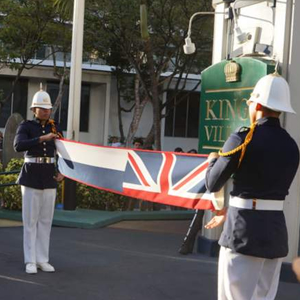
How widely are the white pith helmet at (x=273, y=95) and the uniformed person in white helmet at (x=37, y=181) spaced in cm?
359

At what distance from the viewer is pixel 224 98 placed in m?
8.27

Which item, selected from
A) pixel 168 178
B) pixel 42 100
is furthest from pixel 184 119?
pixel 168 178

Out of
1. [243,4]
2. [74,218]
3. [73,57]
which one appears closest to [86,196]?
[74,218]

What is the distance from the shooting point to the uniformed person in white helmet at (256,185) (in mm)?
3979

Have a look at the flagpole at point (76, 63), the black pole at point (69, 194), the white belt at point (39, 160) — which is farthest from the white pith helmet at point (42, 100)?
the flagpole at point (76, 63)

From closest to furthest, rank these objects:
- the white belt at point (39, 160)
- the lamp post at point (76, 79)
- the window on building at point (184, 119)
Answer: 1. the white belt at point (39, 160)
2. the lamp post at point (76, 79)
3. the window on building at point (184, 119)

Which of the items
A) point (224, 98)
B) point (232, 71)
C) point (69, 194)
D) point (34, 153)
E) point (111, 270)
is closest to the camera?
point (34, 153)

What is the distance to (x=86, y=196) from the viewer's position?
12.8 meters

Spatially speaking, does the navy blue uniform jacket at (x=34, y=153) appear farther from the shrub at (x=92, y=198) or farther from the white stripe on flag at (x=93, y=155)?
the shrub at (x=92, y=198)

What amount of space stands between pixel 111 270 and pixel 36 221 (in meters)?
1.10

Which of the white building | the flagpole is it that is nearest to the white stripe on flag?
the flagpole

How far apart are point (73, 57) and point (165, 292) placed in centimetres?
679

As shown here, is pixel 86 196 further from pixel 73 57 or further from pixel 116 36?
pixel 116 36

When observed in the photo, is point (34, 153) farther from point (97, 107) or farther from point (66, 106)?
point (97, 107)
